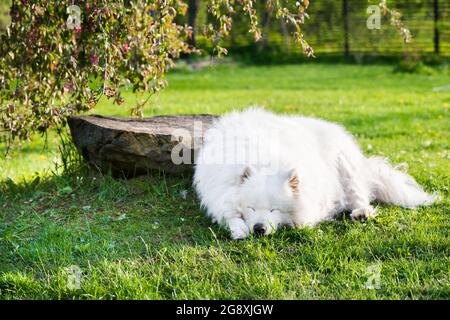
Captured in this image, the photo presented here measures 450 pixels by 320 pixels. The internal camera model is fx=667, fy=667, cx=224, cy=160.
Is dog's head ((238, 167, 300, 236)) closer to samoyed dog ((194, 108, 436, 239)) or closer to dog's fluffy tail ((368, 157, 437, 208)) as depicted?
samoyed dog ((194, 108, 436, 239))

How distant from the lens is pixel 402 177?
5668 millimetres

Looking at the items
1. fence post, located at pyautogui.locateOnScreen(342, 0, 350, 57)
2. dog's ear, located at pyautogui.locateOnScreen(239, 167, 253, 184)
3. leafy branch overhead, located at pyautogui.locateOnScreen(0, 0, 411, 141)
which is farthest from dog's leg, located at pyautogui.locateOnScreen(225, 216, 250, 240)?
fence post, located at pyautogui.locateOnScreen(342, 0, 350, 57)

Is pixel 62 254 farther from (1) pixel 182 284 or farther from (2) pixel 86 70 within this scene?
(2) pixel 86 70

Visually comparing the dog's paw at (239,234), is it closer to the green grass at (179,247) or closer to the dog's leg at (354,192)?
the green grass at (179,247)

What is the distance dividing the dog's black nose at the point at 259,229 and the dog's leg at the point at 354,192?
2.98ft

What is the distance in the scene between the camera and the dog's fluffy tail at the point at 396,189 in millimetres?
5473

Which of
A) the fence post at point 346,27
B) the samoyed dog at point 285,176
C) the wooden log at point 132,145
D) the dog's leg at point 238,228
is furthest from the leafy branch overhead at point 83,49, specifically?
the fence post at point 346,27

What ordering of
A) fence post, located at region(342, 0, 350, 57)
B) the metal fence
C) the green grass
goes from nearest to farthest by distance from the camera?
the green grass → the metal fence → fence post, located at region(342, 0, 350, 57)

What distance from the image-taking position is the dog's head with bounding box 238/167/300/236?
4480mm

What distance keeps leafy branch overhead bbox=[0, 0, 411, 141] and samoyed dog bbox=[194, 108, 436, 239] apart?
0.67 meters

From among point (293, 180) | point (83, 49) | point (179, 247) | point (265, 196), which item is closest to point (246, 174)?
point (265, 196)

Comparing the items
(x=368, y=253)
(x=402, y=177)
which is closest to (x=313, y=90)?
(x=402, y=177)

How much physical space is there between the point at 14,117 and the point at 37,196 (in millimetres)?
750
